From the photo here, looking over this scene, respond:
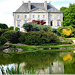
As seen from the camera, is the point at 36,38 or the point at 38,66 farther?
the point at 36,38

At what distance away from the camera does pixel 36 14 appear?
46.1 metres

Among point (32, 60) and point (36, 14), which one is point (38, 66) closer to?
point (32, 60)

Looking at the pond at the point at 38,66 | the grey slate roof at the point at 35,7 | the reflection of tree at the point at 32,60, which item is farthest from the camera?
the grey slate roof at the point at 35,7

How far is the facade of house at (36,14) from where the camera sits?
46000mm

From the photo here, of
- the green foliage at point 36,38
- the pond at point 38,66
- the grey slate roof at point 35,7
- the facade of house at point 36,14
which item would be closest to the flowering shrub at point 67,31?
the green foliage at point 36,38

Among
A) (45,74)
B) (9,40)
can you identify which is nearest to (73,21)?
(9,40)

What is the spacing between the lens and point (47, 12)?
46.3 meters

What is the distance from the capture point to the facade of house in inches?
1811

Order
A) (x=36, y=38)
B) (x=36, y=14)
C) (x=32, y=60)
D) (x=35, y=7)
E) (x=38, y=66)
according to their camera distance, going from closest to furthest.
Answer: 1. (x=38, y=66)
2. (x=32, y=60)
3. (x=36, y=38)
4. (x=36, y=14)
5. (x=35, y=7)

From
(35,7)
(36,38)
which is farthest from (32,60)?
(35,7)

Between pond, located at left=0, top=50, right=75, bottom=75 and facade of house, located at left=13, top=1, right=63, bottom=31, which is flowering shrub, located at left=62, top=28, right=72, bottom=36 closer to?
facade of house, located at left=13, top=1, right=63, bottom=31

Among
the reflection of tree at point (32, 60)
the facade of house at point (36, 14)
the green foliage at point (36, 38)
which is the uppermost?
the facade of house at point (36, 14)

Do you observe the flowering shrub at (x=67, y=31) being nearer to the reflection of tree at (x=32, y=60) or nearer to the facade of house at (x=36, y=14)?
the facade of house at (x=36, y=14)

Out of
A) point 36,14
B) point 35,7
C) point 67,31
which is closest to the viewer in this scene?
point 67,31
